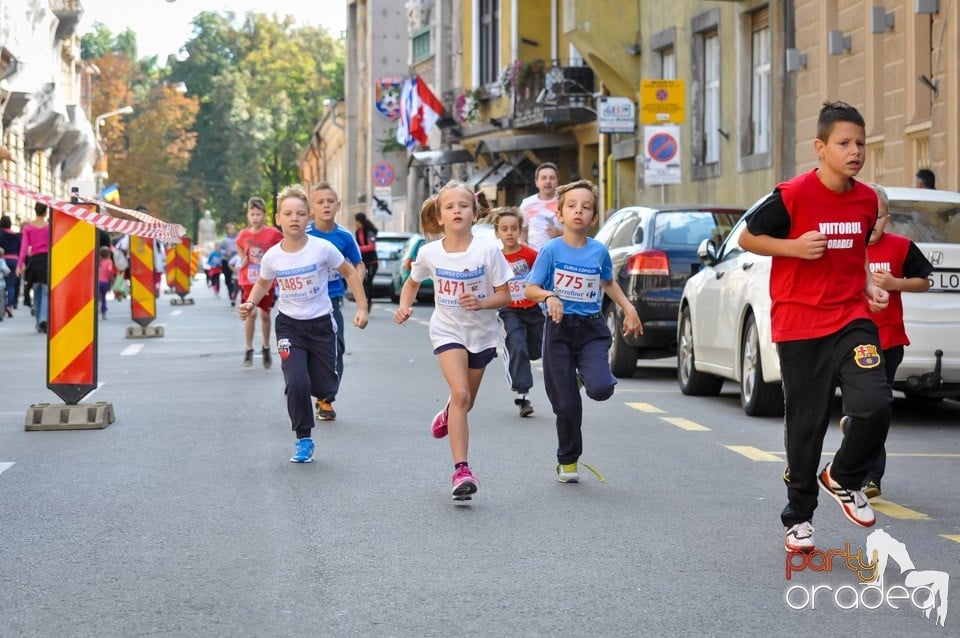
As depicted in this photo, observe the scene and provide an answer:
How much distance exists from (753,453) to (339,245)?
4000 millimetres

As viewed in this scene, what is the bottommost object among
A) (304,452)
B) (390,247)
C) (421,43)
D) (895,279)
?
(304,452)

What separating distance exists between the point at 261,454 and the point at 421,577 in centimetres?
401

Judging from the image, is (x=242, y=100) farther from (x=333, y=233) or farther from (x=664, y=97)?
(x=333, y=233)

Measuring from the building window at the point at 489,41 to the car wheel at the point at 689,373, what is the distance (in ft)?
105

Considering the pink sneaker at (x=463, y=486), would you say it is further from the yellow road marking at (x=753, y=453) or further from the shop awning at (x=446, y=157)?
the shop awning at (x=446, y=157)

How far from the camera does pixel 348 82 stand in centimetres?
8075

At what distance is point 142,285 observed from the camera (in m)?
24.6

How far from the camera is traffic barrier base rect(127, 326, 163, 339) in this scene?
23938 millimetres

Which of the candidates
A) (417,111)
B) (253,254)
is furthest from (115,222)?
(417,111)

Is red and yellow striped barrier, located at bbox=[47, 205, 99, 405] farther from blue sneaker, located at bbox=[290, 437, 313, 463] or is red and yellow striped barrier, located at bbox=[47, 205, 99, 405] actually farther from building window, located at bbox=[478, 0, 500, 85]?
building window, located at bbox=[478, 0, 500, 85]

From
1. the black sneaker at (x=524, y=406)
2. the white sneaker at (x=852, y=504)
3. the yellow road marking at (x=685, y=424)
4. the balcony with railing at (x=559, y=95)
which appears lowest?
the yellow road marking at (x=685, y=424)

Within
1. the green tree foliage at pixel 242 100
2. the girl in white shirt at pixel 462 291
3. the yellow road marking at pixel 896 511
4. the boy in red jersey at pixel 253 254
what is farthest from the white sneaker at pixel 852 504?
the green tree foliage at pixel 242 100

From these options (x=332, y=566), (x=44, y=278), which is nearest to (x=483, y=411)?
(x=332, y=566)

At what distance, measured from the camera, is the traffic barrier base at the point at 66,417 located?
470 inches
